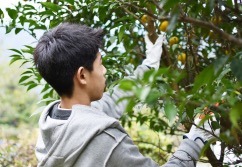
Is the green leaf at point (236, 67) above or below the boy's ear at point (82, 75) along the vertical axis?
above

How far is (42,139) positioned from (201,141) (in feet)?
1.45

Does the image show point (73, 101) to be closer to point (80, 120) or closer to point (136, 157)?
point (80, 120)

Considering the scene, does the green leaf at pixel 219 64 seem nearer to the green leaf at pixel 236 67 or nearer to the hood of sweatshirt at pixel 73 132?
the green leaf at pixel 236 67

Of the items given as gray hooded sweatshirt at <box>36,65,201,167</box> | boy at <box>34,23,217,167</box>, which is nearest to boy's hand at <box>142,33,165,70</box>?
boy at <box>34,23,217,167</box>

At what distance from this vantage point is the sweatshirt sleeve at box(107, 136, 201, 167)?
1.34m

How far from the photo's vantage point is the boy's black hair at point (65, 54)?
54.8 inches

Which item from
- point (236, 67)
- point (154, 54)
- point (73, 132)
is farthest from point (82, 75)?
point (236, 67)

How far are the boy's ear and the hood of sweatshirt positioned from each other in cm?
7

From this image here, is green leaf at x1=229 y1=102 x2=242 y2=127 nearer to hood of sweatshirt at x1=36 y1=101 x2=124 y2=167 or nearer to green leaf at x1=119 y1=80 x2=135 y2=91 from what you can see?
green leaf at x1=119 y1=80 x2=135 y2=91

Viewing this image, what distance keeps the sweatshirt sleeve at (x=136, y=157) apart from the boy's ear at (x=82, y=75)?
0.61 ft

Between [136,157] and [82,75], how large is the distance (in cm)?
26

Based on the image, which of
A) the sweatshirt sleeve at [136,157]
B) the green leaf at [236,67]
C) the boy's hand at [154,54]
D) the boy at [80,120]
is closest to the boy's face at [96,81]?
the boy at [80,120]

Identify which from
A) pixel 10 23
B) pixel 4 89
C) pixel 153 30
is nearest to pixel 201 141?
pixel 153 30

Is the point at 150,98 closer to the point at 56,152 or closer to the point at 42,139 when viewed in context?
the point at 56,152
